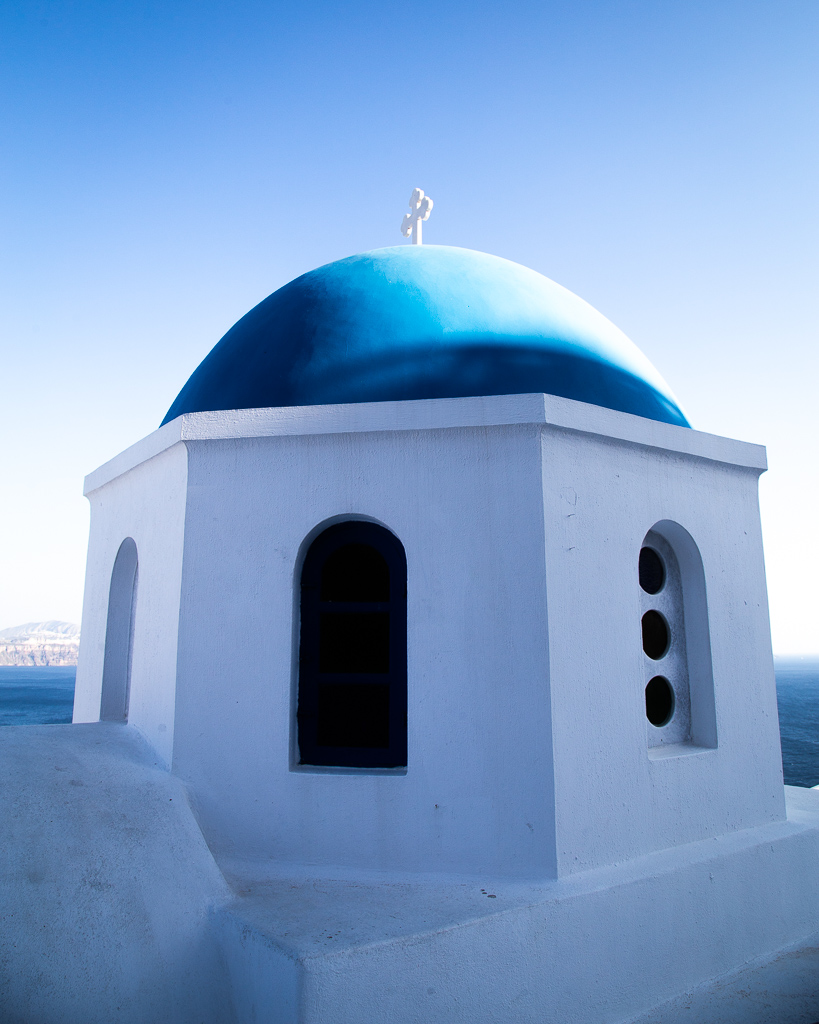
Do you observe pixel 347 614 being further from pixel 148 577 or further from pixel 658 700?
pixel 658 700

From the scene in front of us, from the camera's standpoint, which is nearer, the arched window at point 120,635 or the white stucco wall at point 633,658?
the white stucco wall at point 633,658

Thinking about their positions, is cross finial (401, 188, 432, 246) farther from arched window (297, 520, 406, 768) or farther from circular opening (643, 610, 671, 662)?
circular opening (643, 610, 671, 662)

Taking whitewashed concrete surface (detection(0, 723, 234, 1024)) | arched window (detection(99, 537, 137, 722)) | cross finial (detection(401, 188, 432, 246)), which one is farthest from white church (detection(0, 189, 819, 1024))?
cross finial (detection(401, 188, 432, 246))

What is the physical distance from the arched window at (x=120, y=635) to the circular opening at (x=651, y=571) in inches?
139

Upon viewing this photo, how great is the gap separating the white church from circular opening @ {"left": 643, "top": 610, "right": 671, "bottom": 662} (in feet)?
0.11

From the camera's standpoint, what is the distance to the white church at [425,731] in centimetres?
303

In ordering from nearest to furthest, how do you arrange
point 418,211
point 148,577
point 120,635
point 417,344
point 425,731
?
1. point 425,731
2. point 417,344
3. point 148,577
4. point 120,635
5. point 418,211

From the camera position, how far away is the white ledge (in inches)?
146

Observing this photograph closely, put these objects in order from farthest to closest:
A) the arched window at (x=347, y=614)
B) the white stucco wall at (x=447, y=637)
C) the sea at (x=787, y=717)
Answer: the sea at (x=787, y=717) < the arched window at (x=347, y=614) < the white stucco wall at (x=447, y=637)

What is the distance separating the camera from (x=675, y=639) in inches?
179

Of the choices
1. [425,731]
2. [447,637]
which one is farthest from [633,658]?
[425,731]

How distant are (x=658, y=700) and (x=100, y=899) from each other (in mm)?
3311

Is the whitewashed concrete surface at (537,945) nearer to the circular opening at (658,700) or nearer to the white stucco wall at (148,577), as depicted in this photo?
the circular opening at (658,700)

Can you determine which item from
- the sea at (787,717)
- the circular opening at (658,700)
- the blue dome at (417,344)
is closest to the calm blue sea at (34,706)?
the sea at (787,717)
